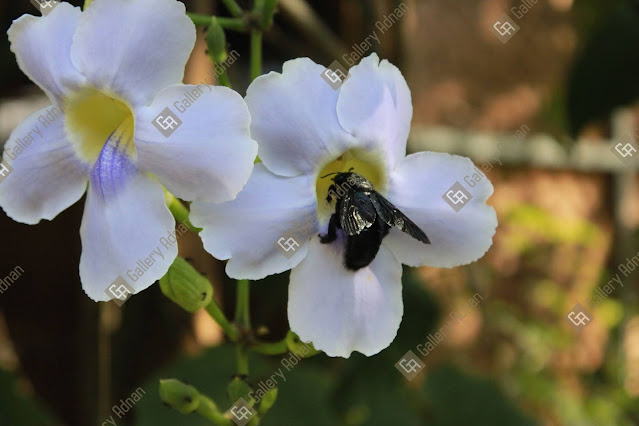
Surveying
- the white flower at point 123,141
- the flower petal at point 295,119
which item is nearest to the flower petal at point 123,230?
the white flower at point 123,141

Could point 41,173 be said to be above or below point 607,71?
above

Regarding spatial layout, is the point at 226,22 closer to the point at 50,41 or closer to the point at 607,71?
the point at 50,41

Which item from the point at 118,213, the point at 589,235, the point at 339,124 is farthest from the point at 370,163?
the point at 589,235

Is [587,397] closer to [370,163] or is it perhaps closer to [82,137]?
[370,163]

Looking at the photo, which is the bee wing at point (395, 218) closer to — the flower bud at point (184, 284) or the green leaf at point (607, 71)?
the flower bud at point (184, 284)

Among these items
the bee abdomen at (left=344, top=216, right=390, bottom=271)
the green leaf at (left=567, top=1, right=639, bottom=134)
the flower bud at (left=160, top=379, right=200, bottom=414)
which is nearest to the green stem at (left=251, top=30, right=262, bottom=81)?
the bee abdomen at (left=344, top=216, right=390, bottom=271)

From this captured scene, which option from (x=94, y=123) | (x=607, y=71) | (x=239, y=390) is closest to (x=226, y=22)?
(x=94, y=123)
